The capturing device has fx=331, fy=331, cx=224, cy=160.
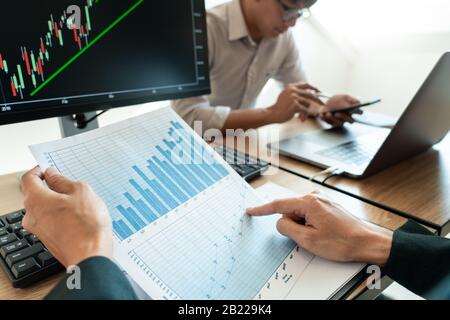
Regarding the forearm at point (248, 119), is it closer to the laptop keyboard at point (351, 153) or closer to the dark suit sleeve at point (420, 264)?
the laptop keyboard at point (351, 153)

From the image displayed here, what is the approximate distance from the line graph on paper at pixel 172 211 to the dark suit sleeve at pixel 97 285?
0.04 metres

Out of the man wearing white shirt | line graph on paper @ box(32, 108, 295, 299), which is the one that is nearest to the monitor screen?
line graph on paper @ box(32, 108, 295, 299)

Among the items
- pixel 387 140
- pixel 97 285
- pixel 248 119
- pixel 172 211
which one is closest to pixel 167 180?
pixel 172 211

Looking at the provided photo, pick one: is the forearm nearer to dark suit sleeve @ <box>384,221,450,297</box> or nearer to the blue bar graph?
the blue bar graph

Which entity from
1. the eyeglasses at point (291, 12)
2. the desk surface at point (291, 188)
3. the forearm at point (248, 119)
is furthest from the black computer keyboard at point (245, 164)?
the eyeglasses at point (291, 12)

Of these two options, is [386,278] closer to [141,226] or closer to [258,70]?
[141,226]

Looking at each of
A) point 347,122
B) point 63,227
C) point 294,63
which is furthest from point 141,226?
point 294,63

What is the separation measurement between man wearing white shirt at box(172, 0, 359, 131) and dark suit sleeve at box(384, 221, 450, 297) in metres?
0.60

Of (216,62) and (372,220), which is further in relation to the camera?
(216,62)

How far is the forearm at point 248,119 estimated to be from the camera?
1.02 meters

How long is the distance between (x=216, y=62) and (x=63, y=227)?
1.04m

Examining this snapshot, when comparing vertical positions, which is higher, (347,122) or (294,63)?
(294,63)

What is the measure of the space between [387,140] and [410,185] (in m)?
0.11
